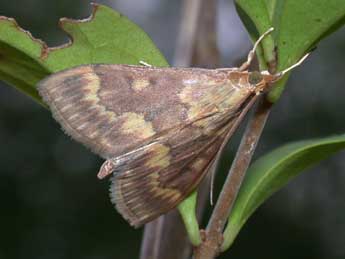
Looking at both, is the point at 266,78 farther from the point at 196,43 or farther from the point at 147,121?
the point at 196,43

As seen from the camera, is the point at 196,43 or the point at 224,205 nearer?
the point at 224,205

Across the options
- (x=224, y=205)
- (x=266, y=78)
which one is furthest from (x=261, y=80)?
(x=224, y=205)

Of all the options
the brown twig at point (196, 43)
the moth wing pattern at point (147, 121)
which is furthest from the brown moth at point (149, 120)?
the brown twig at point (196, 43)

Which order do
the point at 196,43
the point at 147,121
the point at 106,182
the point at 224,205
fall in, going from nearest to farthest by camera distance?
the point at 224,205 → the point at 147,121 → the point at 196,43 → the point at 106,182

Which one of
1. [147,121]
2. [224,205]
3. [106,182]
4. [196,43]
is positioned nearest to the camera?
[224,205]

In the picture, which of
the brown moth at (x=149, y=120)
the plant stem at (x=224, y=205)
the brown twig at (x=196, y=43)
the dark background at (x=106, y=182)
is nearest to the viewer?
the plant stem at (x=224, y=205)

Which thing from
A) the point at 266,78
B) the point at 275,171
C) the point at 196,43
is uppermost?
the point at 196,43

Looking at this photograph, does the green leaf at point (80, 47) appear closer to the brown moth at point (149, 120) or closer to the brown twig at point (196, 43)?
the brown moth at point (149, 120)
